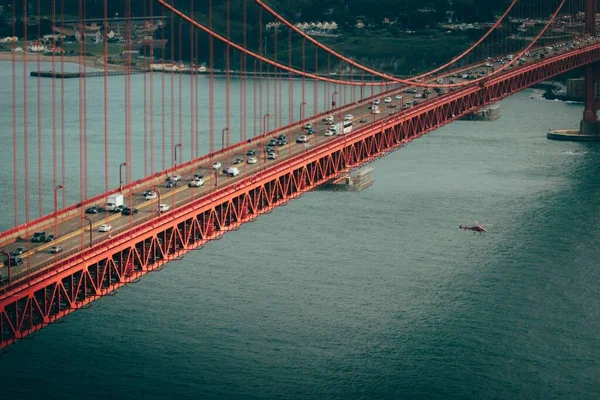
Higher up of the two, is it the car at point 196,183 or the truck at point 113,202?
the car at point 196,183

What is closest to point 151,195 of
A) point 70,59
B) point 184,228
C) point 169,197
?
point 169,197

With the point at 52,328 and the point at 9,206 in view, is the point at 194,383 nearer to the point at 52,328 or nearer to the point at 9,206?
the point at 52,328

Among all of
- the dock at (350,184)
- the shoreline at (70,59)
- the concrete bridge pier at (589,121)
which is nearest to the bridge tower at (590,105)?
the concrete bridge pier at (589,121)

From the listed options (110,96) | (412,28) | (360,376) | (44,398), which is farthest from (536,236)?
(412,28)

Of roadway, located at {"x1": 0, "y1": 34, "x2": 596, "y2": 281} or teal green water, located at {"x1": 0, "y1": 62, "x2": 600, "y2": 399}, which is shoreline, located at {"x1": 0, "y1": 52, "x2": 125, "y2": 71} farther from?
roadway, located at {"x1": 0, "y1": 34, "x2": 596, "y2": 281}

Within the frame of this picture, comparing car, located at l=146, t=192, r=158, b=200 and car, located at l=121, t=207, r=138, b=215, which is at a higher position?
car, located at l=146, t=192, r=158, b=200

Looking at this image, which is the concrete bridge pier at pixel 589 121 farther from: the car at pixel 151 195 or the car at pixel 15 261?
the car at pixel 15 261

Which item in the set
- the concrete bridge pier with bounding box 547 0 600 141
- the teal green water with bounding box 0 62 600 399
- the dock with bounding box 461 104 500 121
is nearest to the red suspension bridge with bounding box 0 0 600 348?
the concrete bridge pier with bounding box 547 0 600 141
